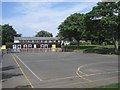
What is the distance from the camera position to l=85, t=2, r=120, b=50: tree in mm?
48062

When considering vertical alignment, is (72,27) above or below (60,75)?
above

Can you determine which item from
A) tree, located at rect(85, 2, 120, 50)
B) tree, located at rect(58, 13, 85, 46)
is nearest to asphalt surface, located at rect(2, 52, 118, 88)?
tree, located at rect(85, 2, 120, 50)

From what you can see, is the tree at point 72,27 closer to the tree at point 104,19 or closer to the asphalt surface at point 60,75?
the tree at point 104,19

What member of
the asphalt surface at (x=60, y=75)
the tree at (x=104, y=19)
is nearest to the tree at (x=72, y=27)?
the tree at (x=104, y=19)

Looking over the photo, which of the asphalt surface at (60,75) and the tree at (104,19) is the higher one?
the tree at (104,19)

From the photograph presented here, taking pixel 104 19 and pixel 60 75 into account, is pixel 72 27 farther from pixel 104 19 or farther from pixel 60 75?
pixel 60 75

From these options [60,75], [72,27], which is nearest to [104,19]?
[60,75]

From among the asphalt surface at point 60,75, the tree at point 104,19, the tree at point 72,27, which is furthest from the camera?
the tree at point 72,27

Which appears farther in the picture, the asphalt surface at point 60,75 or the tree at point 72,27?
the tree at point 72,27

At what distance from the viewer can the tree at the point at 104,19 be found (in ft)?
158

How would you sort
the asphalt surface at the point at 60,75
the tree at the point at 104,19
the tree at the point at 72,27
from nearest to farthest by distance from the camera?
the asphalt surface at the point at 60,75 < the tree at the point at 104,19 < the tree at the point at 72,27

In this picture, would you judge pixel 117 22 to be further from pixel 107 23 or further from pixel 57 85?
pixel 57 85

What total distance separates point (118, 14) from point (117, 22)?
6.73 ft

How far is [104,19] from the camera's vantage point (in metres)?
48.3
